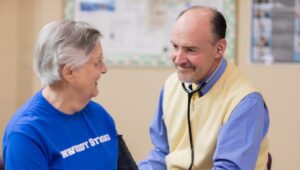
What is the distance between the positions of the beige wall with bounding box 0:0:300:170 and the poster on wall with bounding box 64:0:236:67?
66 millimetres

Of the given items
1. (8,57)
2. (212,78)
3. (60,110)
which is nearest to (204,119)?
(212,78)

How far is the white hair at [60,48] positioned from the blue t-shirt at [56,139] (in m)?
0.11

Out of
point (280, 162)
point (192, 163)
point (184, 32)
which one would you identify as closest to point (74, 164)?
point (192, 163)

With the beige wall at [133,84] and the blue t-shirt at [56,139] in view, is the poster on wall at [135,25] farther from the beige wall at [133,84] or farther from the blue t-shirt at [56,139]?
the blue t-shirt at [56,139]

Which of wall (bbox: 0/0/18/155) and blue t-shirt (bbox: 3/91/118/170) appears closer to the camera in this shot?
blue t-shirt (bbox: 3/91/118/170)

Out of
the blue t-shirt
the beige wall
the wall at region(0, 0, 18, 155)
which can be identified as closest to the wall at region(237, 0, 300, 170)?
the beige wall

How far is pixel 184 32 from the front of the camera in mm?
1709

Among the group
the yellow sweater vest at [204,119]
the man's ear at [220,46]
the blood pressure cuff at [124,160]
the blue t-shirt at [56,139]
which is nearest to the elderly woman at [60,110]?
the blue t-shirt at [56,139]

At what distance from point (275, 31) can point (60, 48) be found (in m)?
1.94

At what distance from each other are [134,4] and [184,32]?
1.38m

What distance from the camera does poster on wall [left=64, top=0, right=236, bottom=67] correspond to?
3.03 m

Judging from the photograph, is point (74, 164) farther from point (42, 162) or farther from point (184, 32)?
point (184, 32)

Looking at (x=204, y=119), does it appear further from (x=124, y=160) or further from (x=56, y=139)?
(x=56, y=139)

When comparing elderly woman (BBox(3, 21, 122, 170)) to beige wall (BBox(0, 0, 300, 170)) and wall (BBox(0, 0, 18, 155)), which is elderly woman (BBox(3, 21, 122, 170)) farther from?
wall (BBox(0, 0, 18, 155))
